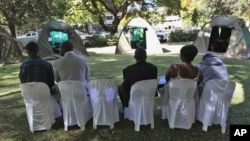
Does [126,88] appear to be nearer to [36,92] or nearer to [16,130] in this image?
[36,92]

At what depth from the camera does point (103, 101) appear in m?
4.25

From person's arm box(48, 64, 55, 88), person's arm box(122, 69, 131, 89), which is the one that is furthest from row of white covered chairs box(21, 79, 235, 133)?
person's arm box(48, 64, 55, 88)

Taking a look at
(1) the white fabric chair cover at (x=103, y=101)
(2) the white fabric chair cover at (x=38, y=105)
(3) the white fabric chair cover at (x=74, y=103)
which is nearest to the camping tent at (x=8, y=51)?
(2) the white fabric chair cover at (x=38, y=105)

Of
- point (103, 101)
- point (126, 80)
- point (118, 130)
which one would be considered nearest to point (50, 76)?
point (103, 101)

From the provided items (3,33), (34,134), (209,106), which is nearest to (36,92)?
(34,134)

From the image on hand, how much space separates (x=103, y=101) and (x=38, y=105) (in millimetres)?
846

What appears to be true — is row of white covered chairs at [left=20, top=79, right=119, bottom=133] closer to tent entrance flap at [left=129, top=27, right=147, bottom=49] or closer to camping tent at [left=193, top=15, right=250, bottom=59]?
camping tent at [left=193, top=15, right=250, bottom=59]

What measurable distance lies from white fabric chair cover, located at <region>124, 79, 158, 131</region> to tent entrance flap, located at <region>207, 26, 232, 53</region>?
31.5 feet

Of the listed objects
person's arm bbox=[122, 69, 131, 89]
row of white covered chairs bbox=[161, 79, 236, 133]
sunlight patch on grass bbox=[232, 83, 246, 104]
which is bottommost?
sunlight patch on grass bbox=[232, 83, 246, 104]

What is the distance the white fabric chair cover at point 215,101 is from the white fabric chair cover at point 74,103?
1.54 meters

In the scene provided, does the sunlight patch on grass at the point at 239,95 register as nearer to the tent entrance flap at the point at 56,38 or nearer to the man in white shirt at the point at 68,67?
the man in white shirt at the point at 68,67

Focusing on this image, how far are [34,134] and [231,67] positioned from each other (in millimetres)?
6872

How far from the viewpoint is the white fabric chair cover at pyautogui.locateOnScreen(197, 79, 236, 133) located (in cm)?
405

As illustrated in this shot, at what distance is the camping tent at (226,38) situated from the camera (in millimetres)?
12266
